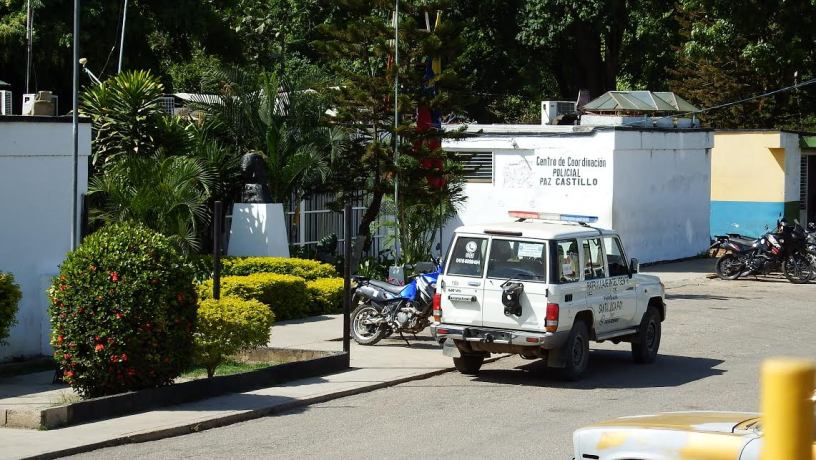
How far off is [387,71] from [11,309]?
11.6m

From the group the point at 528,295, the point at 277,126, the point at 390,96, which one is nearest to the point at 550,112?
the point at 390,96

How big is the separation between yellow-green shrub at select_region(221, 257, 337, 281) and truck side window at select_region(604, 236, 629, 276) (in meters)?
7.31

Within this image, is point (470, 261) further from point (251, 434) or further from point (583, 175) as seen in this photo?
point (583, 175)

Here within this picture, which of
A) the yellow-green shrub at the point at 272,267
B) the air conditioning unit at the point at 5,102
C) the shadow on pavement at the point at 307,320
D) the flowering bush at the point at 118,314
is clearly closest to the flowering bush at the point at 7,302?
the flowering bush at the point at 118,314

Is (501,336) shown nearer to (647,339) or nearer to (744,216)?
(647,339)

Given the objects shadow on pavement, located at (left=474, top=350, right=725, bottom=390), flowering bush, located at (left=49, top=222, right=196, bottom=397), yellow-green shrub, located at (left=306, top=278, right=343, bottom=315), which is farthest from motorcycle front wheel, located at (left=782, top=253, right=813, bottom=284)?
flowering bush, located at (left=49, top=222, right=196, bottom=397)

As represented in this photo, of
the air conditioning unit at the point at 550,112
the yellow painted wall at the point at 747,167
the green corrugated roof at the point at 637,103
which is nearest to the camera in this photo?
the green corrugated roof at the point at 637,103

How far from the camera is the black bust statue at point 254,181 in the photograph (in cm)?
2253

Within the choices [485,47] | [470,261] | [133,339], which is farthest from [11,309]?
[485,47]

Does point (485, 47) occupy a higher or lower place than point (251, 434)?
higher

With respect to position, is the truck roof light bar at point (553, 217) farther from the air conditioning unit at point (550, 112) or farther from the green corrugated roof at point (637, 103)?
the air conditioning unit at point (550, 112)

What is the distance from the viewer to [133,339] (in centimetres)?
1150

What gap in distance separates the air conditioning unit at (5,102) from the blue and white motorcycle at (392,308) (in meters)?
6.72

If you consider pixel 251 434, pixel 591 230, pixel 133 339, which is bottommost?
pixel 251 434
